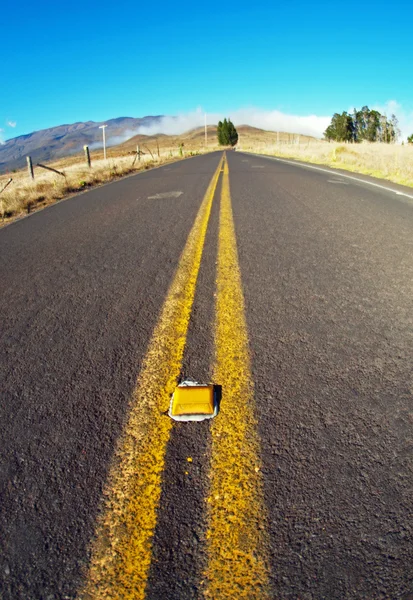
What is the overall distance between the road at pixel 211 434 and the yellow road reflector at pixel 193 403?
0.04m

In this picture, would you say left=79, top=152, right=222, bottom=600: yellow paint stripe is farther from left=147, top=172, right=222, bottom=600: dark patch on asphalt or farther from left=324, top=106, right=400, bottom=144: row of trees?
left=324, top=106, right=400, bottom=144: row of trees

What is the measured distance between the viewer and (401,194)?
331 inches

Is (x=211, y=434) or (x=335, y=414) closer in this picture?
(x=211, y=434)

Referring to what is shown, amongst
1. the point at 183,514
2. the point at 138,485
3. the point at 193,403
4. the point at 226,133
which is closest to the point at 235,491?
the point at 183,514

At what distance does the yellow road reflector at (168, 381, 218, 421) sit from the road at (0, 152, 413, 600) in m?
0.04

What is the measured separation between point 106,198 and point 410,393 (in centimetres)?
820

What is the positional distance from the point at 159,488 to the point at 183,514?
13 centimetres

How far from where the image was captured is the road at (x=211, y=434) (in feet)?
3.60

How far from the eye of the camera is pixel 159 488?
1337mm

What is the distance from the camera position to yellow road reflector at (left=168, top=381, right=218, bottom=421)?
166 centimetres

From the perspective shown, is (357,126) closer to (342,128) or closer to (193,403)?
(342,128)

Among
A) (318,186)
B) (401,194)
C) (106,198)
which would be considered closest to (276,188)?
(318,186)

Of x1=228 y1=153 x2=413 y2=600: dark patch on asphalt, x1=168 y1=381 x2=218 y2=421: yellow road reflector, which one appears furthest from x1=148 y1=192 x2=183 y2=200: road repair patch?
x1=168 y1=381 x2=218 y2=421: yellow road reflector

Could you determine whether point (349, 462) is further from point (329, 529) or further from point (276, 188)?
point (276, 188)
